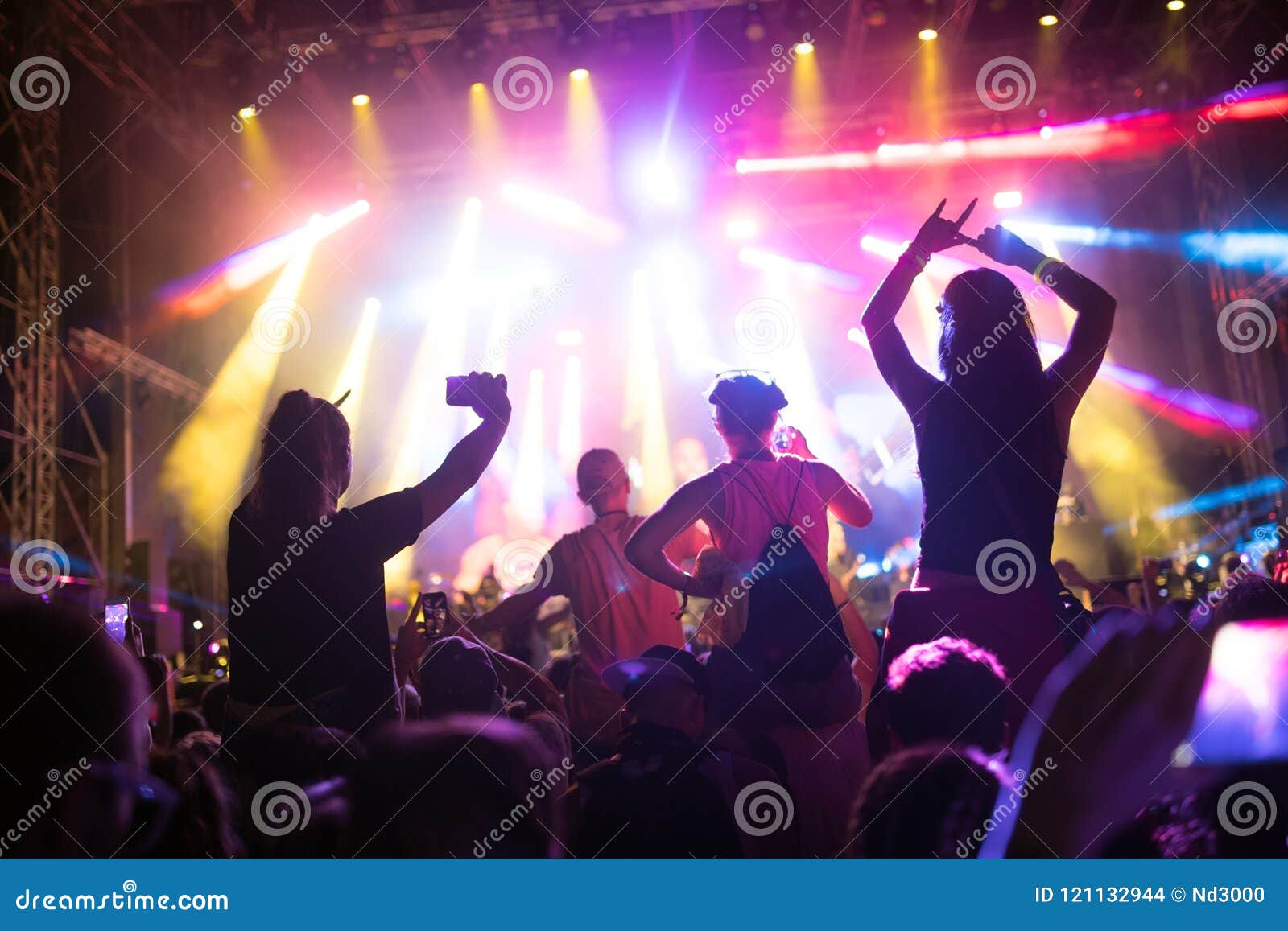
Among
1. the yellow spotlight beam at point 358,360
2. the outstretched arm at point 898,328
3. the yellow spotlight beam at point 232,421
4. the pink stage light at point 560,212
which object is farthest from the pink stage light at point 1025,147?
the outstretched arm at point 898,328

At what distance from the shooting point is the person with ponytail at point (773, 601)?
2213 millimetres

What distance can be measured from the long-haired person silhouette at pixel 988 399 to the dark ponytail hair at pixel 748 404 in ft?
1.84

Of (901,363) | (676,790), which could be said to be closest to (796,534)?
(901,363)

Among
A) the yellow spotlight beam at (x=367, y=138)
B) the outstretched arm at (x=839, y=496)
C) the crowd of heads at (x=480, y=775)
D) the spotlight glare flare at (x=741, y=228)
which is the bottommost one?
the crowd of heads at (x=480, y=775)

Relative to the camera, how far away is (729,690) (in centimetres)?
224

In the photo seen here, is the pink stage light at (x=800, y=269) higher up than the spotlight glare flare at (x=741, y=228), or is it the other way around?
the pink stage light at (x=800, y=269)

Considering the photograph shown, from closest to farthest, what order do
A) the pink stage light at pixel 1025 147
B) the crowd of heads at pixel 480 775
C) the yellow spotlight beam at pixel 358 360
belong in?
the crowd of heads at pixel 480 775 → the pink stage light at pixel 1025 147 → the yellow spotlight beam at pixel 358 360

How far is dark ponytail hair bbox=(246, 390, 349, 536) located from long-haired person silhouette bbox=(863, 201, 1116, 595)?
4.24 ft

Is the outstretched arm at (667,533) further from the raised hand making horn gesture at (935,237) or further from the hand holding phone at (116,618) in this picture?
the hand holding phone at (116,618)

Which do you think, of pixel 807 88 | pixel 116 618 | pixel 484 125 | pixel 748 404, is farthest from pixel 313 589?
pixel 484 125

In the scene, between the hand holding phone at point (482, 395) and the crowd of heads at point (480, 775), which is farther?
the hand holding phone at point (482, 395)

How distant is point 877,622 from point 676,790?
8.34 m

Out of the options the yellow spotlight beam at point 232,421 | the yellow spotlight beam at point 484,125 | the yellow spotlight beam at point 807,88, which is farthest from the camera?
the yellow spotlight beam at point 232,421

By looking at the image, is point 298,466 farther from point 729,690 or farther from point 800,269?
point 800,269
